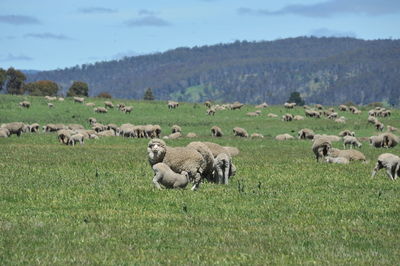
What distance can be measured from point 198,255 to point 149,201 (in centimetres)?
689

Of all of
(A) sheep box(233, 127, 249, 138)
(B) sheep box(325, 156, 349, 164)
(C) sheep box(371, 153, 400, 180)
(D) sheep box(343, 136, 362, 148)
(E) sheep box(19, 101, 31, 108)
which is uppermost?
(C) sheep box(371, 153, 400, 180)

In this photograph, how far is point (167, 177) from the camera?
22.9 metres

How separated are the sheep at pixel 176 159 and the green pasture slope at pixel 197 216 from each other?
2.24ft

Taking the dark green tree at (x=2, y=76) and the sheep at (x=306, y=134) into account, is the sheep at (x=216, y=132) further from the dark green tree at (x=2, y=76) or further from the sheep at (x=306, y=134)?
the dark green tree at (x=2, y=76)

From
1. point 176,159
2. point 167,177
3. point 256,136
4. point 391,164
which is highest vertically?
point 176,159

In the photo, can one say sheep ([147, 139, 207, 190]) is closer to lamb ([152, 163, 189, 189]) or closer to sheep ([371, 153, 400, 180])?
lamb ([152, 163, 189, 189])

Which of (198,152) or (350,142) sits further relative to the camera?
(350,142)

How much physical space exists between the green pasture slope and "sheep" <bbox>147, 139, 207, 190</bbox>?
2.24 ft

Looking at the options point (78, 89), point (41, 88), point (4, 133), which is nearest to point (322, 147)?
point (4, 133)

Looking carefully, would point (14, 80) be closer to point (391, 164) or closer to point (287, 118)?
point (287, 118)

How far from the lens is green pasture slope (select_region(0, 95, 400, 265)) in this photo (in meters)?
13.9

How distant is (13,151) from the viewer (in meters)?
41.2

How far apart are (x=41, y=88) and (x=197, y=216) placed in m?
155

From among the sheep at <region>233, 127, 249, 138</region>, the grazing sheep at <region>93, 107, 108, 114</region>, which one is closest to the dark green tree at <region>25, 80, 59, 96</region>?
the grazing sheep at <region>93, 107, 108, 114</region>
